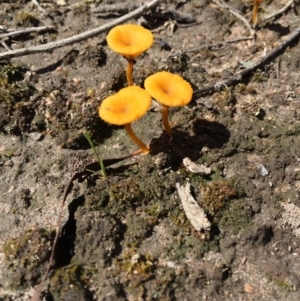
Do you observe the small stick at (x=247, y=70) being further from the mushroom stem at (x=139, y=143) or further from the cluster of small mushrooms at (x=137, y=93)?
the mushroom stem at (x=139, y=143)

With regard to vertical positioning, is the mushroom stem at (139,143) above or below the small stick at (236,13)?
below

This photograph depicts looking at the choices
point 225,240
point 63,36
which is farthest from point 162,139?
point 63,36

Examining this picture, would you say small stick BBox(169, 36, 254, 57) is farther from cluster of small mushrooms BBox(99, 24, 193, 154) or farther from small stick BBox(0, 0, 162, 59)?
cluster of small mushrooms BBox(99, 24, 193, 154)

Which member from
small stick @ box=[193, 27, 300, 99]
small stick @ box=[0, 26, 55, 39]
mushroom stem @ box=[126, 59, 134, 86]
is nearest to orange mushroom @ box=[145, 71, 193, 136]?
mushroom stem @ box=[126, 59, 134, 86]

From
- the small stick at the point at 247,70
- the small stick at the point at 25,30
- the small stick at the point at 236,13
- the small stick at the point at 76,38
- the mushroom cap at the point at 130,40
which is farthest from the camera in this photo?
the small stick at the point at 236,13

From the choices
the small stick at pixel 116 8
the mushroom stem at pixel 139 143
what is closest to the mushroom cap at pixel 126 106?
the mushroom stem at pixel 139 143

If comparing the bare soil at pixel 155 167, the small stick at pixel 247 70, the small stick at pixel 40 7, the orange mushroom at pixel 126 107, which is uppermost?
the orange mushroom at pixel 126 107

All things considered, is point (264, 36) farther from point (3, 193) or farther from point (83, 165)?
point (3, 193)

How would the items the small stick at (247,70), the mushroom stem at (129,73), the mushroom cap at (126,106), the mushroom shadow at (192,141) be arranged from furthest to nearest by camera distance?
the small stick at (247,70) → the mushroom stem at (129,73) → the mushroom shadow at (192,141) → the mushroom cap at (126,106)

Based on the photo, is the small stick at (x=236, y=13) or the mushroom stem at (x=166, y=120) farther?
the small stick at (x=236, y=13)
